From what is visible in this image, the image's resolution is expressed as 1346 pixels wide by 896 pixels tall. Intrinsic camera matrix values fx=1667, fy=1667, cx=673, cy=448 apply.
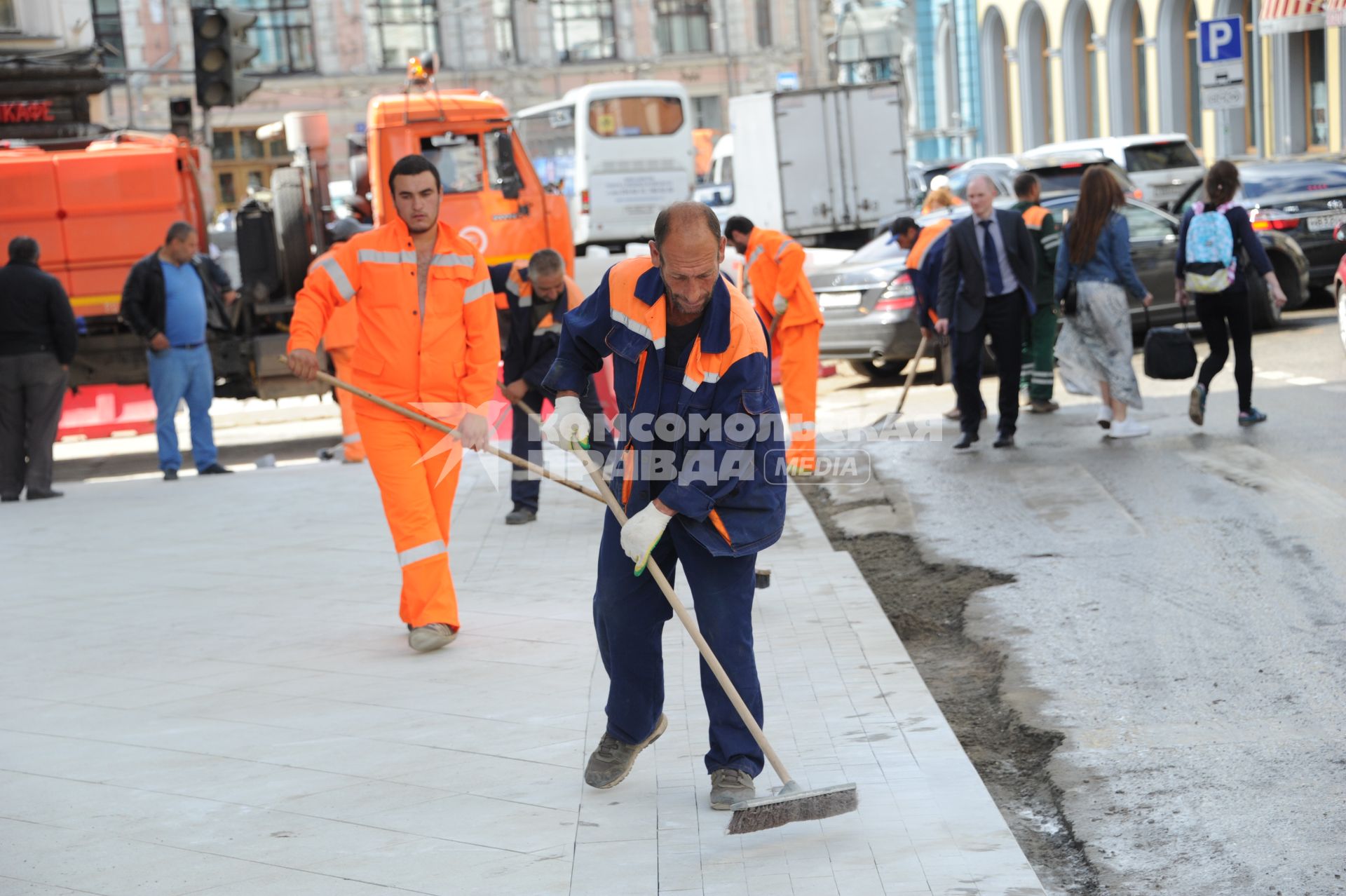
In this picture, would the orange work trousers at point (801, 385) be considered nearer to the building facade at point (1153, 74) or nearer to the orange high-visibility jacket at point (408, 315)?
the orange high-visibility jacket at point (408, 315)

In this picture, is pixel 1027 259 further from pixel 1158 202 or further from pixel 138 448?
pixel 1158 202

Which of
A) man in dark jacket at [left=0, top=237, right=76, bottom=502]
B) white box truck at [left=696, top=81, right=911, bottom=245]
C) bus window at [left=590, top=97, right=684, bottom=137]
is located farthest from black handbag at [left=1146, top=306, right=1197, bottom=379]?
bus window at [left=590, top=97, right=684, bottom=137]

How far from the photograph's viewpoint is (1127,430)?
37.4 ft

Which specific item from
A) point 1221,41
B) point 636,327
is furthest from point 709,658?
point 1221,41

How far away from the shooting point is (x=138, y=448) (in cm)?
1689

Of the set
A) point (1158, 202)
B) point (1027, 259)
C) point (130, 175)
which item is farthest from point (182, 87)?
point (1027, 259)

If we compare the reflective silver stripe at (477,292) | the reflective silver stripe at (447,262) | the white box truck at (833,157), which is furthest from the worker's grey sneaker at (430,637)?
the white box truck at (833,157)

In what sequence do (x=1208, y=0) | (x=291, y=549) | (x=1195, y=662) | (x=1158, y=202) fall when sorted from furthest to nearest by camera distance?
(x=1208, y=0) < (x=1158, y=202) < (x=291, y=549) < (x=1195, y=662)

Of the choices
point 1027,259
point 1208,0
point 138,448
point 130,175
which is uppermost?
point 1208,0

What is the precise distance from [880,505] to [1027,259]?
242 cm

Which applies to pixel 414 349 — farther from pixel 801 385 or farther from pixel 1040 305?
pixel 1040 305

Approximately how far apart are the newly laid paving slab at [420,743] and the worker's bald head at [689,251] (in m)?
1.51

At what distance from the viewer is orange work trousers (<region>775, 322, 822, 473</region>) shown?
36.3 ft

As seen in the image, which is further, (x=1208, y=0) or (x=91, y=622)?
(x=1208, y=0)
